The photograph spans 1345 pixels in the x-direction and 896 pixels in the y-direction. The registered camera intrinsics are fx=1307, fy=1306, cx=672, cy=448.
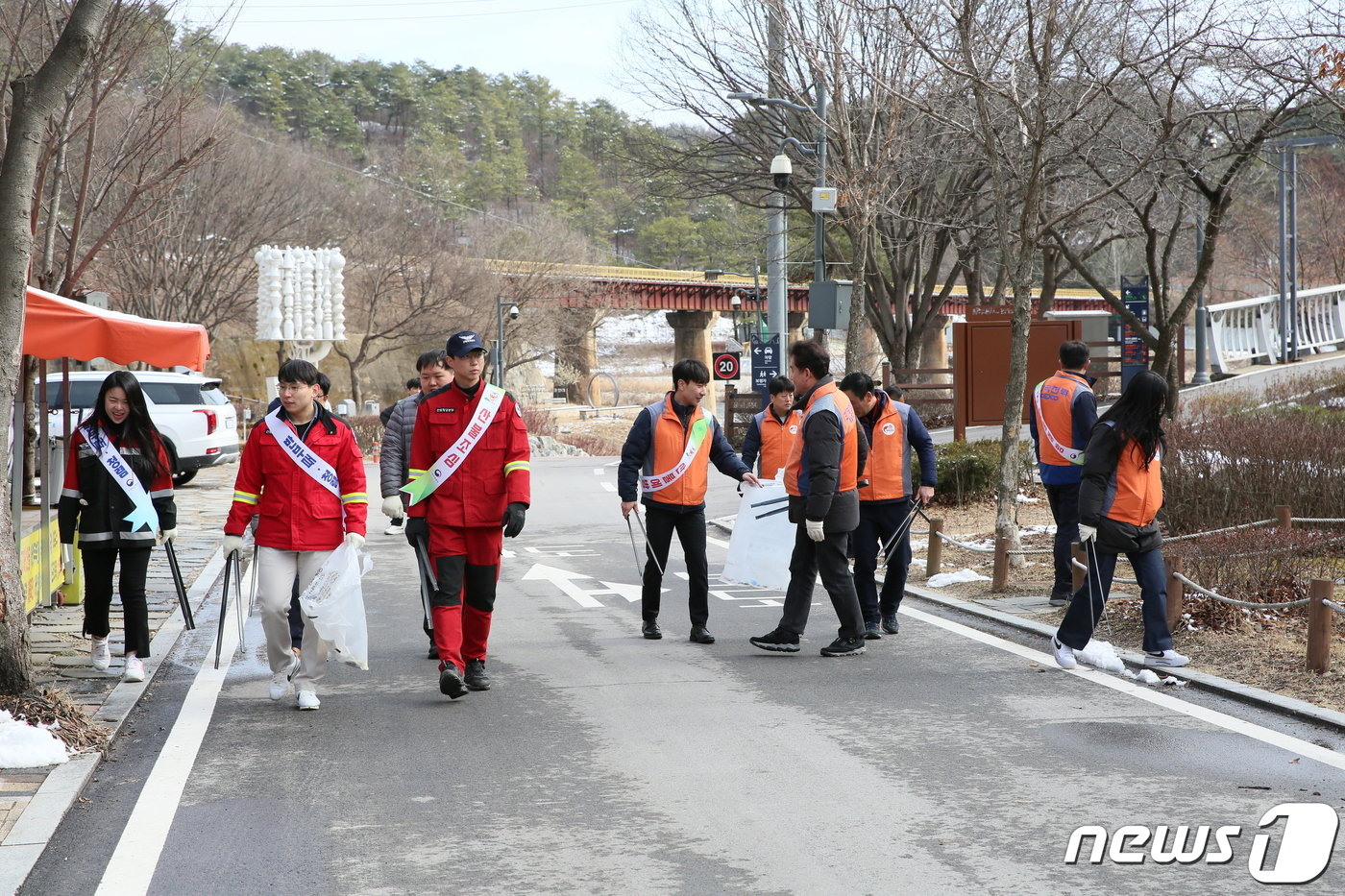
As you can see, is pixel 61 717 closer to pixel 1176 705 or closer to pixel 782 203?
pixel 1176 705

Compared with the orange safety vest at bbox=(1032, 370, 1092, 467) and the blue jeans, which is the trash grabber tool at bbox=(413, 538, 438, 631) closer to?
the blue jeans

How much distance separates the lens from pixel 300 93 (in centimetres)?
10219

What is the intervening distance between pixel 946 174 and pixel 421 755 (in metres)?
24.4

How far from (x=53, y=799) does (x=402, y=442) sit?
338cm

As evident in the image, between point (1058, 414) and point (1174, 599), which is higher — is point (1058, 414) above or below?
above

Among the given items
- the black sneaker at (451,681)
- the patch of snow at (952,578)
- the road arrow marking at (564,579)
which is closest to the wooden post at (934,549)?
the patch of snow at (952,578)

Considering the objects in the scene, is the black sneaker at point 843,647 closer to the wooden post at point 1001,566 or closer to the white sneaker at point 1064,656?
the white sneaker at point 1064,656

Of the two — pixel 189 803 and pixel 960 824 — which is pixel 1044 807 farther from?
pixel 189 803

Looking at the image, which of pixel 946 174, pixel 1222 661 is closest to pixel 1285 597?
pixel 1222 661

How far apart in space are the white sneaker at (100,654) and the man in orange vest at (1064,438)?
647 centimetres

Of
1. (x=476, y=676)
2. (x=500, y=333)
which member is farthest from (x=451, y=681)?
(x=500, y=333)

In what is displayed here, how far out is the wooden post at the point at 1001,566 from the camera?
10.4m

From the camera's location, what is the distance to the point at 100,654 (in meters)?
7.61

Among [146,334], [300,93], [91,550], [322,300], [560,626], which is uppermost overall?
[300,93]
